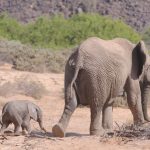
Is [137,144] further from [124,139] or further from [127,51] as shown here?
[127,51]

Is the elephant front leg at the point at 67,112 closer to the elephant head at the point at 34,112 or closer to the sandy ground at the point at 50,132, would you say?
the sandy ground at the point at 50,132

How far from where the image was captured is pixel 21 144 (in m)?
10.3

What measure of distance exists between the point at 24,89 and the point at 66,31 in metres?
17.2

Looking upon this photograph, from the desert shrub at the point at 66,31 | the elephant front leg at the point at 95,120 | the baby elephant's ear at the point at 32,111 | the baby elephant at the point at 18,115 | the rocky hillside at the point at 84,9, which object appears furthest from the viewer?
Answer: the rocky hillside at the point at 84,9

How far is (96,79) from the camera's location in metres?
11.0

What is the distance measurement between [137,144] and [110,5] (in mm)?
70245

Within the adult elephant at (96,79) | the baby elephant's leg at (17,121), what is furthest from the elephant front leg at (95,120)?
the baby elephant's leg at (17,121)

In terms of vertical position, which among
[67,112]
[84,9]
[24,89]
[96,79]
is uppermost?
[96,79]

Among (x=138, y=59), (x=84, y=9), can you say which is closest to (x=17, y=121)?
(x=138, y=59)

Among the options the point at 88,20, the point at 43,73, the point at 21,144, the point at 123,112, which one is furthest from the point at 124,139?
the point at 88,20

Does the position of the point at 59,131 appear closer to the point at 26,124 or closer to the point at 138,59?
the point at 26,124

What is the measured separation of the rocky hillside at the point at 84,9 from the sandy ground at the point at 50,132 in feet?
172

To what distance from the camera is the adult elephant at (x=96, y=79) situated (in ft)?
35.9

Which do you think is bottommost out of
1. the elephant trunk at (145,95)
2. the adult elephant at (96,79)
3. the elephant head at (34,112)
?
the elephant head at (34,112)
